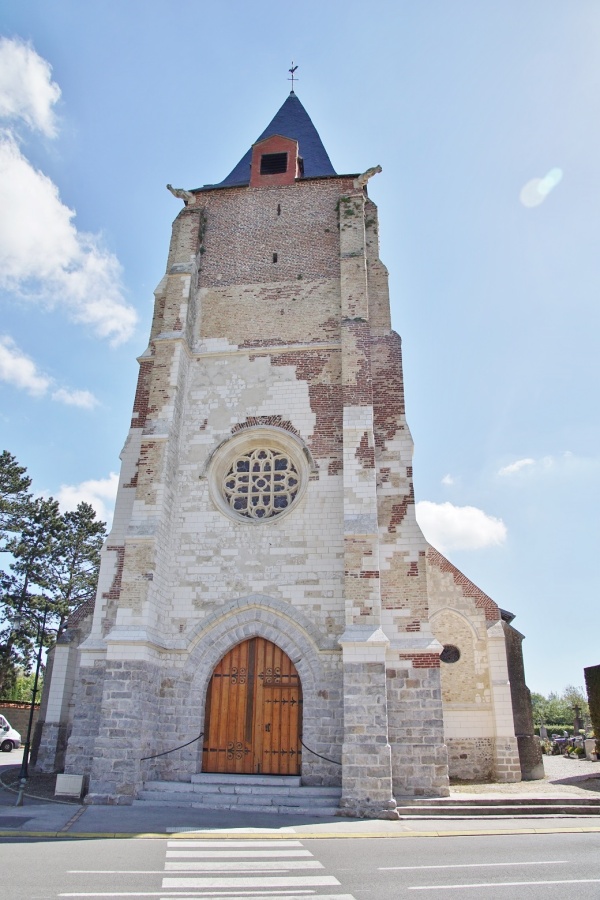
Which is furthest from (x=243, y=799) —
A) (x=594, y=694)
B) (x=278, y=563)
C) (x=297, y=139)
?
(x=297, y=139)

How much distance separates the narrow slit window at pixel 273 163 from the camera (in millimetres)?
16672

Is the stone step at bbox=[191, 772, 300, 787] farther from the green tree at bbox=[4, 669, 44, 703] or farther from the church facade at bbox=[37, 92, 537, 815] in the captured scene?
the green tree at bbox=[4, 669, 44, 703]

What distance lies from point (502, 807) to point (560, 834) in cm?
164

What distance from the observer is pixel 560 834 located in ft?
26.4

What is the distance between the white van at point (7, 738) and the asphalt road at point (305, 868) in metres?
20.9

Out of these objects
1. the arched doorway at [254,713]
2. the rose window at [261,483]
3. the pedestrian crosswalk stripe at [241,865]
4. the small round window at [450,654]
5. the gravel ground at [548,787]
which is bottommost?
the pedestrian crosswalk stripe at [241,865]

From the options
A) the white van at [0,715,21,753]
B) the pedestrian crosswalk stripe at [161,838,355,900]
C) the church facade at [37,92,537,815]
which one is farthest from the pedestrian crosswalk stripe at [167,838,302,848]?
the white van at [0,715,21,753]

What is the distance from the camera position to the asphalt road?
5094mm

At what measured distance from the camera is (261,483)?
13148 mm

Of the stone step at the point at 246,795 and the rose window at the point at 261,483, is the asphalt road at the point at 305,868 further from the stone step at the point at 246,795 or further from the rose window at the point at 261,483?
the rose window at the point at 261,483

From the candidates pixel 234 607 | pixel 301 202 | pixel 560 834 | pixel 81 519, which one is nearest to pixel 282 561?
pixel 234 607

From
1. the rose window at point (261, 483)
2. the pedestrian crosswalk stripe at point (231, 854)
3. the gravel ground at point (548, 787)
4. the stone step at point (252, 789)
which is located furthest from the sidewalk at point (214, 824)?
the rose window at point (261, 483)

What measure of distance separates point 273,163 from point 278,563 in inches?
430

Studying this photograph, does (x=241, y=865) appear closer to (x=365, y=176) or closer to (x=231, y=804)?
(x=231, y=804)
